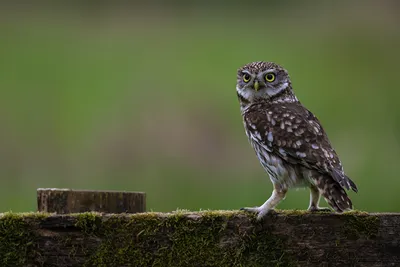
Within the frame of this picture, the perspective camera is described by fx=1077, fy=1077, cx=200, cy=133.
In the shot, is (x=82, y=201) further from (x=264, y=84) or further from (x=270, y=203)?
(x=264, y=84)

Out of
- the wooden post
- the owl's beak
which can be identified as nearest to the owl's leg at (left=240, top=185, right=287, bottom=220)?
the wooden post

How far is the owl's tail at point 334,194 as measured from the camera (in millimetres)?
4746

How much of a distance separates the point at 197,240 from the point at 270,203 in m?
0.74

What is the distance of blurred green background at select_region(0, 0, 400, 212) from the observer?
10664 millimetres

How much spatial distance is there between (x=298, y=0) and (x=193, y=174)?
12.1m

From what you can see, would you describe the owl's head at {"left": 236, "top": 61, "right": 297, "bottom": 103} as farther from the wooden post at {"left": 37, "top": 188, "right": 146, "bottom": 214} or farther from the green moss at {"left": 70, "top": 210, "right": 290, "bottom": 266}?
the green moss at {"left": 70, "top": 210, "right": 290, "bottom": 266}

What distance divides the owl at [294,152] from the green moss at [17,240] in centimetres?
116

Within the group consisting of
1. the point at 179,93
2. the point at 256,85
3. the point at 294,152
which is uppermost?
the point at 256,85

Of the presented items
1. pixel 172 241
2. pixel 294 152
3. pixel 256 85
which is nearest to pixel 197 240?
pixel 172 241

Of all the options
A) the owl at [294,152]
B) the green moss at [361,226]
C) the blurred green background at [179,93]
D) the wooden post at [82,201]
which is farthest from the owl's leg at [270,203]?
the blurred green background at [179,93]

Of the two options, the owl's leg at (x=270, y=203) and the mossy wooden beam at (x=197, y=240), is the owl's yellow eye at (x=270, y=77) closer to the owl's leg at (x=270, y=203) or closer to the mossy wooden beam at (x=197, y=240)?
the owl's leg at (x=270, y=203)

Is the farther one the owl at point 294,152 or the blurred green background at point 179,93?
the blurred green background at point 179,93

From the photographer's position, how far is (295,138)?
515 cm

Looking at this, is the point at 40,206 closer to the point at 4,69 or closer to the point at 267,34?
the point at 4,69
